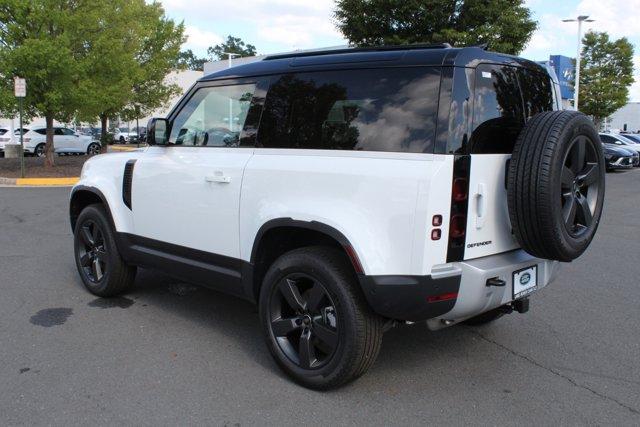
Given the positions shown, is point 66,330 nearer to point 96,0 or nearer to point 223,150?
point 223,150

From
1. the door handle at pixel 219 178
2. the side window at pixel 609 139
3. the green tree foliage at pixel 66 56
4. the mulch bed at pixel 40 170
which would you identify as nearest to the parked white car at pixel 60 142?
the mulch bed at pixel 40 170

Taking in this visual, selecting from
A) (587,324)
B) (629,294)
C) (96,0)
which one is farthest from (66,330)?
(96,0)

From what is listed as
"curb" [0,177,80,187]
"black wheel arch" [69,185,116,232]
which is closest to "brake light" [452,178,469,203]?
"black wheel arch" [69,185,116,232]

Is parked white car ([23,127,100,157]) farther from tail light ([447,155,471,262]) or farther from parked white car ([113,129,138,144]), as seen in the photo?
tail light ([447,155,471,262])

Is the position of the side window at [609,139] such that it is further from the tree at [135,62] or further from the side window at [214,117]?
the side window at [214,117]

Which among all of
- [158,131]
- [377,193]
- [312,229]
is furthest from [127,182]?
[377,193]

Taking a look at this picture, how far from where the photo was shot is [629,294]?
544 cm

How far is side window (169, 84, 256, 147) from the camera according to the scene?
392 cm

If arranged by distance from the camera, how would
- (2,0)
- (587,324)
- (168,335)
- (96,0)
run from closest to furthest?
(168,335)
(587,324)
(2,0)
(96,0)

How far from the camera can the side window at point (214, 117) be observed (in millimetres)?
3918

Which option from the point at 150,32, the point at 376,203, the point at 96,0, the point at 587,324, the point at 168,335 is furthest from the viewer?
the point at 150,32

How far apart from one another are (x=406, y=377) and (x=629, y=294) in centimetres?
309

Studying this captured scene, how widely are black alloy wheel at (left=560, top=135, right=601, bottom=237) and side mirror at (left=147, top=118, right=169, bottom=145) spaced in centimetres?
290

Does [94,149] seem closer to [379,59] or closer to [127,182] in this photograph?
[127,182]
